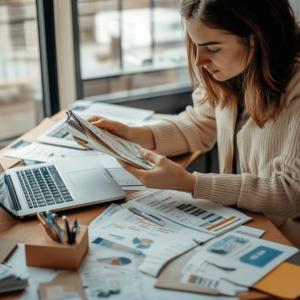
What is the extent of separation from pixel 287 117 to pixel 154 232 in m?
0.50

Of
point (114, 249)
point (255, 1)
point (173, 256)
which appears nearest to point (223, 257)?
point (173, 256)

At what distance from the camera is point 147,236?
2.83 feet

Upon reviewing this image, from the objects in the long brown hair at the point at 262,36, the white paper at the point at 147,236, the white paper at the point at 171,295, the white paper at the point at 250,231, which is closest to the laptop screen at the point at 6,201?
the white paper at the point at 147,236

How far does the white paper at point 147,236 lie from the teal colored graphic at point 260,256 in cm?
12

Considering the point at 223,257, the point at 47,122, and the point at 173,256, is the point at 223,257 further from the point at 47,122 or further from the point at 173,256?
the point at 47,122

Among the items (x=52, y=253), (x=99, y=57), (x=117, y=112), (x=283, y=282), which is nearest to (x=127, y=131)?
(x=117, y=112)

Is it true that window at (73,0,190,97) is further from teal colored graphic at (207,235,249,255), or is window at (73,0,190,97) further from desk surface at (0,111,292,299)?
teal colored graphic at (207,235,249,255)

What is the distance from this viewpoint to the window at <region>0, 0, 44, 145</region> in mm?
1860

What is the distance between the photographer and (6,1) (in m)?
1.79

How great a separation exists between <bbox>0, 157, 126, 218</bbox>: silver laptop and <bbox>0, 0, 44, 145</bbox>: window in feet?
3.17

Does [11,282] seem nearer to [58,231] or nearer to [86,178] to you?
[58,231]

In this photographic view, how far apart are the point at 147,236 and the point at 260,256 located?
0.82 ft

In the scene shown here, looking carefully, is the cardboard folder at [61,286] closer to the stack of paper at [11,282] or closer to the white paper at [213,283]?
the stack of paper at [11,282]

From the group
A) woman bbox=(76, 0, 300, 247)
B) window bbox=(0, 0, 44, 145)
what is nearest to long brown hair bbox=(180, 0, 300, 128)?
woman bbox=(76, 0, 300, 247)
